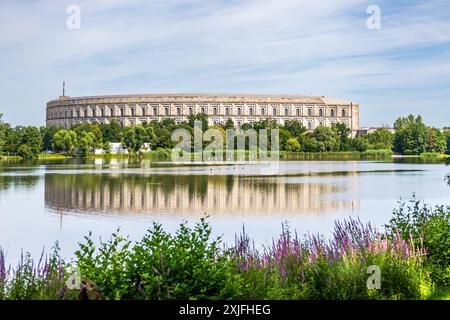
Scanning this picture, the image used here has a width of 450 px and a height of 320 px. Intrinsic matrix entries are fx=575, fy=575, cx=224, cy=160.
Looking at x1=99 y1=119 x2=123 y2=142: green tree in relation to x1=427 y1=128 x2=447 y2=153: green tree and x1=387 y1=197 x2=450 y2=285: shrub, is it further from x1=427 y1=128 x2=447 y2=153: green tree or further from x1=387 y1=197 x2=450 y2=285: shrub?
x1=387 y1=197 x2=450 y2=285: shrub

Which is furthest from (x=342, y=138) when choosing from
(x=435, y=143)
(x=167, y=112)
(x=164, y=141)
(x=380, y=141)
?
(x=167, y=112)

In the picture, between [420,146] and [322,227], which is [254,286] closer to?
[322,227]

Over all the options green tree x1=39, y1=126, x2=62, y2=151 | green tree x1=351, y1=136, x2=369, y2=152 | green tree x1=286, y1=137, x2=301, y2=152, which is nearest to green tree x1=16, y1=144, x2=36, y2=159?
green tree x1=39, y1=126, x2=62, y2=151

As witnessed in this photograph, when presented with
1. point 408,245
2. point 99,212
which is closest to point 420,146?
point 99,212

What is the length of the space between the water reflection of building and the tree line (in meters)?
49.9

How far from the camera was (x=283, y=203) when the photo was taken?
829 inches

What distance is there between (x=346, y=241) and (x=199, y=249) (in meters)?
2.39

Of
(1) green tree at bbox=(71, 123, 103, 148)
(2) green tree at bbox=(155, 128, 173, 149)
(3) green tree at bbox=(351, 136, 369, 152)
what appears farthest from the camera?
(3) green tree at bbox=(351, 136, 369, 152)

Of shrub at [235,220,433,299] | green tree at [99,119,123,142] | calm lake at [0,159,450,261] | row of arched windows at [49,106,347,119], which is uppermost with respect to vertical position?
row of arched windows at [49,106,347,119]

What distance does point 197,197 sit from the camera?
76.6ft

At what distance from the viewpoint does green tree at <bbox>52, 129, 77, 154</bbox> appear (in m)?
84.8

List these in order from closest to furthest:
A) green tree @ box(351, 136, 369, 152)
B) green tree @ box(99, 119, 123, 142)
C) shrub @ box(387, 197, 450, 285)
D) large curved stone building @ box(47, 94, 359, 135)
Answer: shrub @ box(387, 197, 450, 285) < green tree @ box(351, 136, 369, 152) < green tree @ box(99, 119, 123, 142) < large curved stone building @ box(47, 94, 359, 135)
